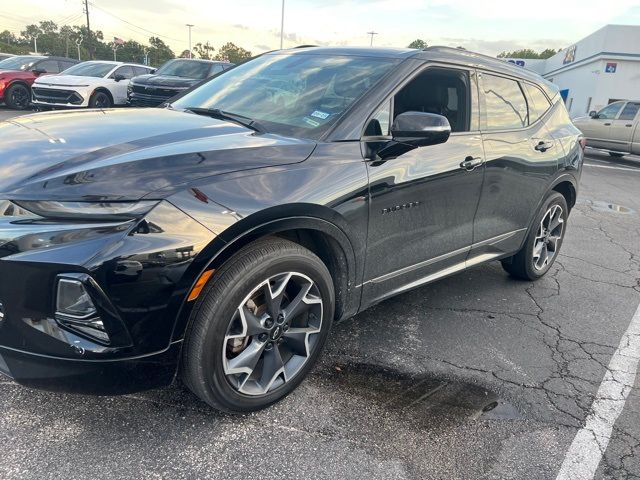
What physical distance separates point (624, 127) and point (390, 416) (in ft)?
46.2

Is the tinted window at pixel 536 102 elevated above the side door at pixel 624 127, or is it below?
above

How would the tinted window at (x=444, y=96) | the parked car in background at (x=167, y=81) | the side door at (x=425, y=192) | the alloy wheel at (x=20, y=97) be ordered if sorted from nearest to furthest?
the side door at (x=425, y=192) → the tinted window at (x=444, y=96) → the parked car in background at (x=167, y=81) → the alloy wheel at (x=20, y=97)

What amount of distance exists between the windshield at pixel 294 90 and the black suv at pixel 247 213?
14 millimetres

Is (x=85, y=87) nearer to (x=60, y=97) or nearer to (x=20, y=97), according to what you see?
(x=60, y=97)

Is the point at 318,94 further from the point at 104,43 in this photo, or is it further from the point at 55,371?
the point at 104,43

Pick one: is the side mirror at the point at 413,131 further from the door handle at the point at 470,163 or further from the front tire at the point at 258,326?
the front tire at the point at 258,326

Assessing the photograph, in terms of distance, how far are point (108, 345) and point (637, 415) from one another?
8.88 ft

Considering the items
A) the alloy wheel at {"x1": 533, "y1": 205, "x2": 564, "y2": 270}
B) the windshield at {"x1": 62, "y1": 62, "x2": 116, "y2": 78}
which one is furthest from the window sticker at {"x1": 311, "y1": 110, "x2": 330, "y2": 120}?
the windshield at {"x1": 62, "y1": 62, "x2": 116, "y2": 78}

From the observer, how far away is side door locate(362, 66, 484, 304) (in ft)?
9.31

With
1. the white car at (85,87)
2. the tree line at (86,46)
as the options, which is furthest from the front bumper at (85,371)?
the tree line at (86,46)

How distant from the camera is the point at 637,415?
2.82m

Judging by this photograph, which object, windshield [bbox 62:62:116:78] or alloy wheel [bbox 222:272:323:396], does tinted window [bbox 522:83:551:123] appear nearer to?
alloy wheel [bbox 222:272:323:396]

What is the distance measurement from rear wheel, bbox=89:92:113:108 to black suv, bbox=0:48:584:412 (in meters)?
11.6

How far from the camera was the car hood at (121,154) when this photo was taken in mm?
2064
